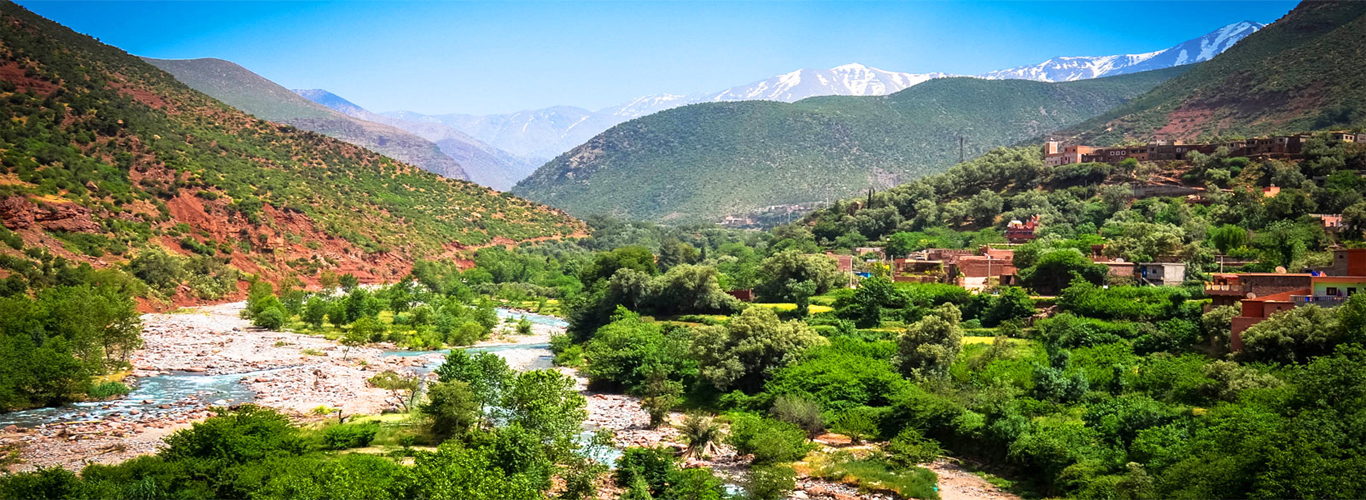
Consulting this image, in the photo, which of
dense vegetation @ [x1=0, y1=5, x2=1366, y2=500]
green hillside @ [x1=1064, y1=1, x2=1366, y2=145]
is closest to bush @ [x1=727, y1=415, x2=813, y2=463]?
dense vegetation @ [x1=0, y1=5, x2=1366, y2=500]

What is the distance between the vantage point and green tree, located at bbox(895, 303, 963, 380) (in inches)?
1368

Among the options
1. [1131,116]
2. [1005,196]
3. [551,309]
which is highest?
[1131,116]

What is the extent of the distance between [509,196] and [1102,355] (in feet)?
314

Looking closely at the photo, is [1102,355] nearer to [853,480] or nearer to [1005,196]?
[853,480]

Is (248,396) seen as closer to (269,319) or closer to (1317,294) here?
(269,319)

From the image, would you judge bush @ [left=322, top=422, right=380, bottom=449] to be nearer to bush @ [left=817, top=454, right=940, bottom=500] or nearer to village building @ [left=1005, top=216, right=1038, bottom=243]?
bush @ [left=817, top=454, right=940, bottom=500]

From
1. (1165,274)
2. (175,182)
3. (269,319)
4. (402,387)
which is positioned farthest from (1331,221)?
(175,182)

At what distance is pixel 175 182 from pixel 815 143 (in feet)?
373

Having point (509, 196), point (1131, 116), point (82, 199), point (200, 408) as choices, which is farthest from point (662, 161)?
point (200, 408)

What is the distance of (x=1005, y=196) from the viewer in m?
79.2

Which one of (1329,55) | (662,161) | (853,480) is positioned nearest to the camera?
(853,480)

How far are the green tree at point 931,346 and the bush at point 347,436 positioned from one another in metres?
17.9

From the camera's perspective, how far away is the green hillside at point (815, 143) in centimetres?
15775

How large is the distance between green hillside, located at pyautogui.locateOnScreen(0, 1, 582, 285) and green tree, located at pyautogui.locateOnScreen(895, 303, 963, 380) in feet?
143
